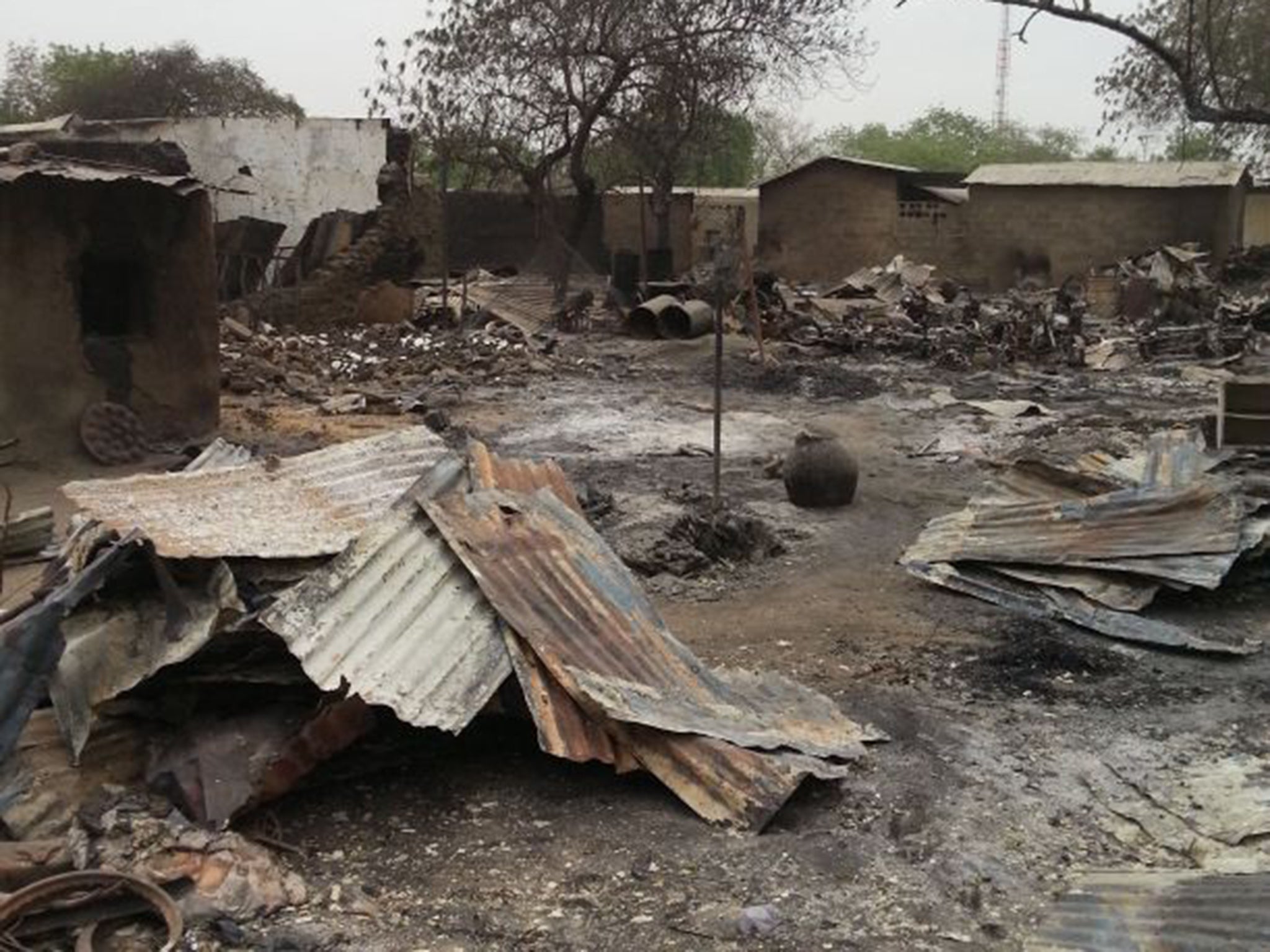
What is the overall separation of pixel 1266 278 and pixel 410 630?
25.5 meters

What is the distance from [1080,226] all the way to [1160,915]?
86.3ft

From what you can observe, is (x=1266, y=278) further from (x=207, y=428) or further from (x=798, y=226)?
(x=207, y=428)

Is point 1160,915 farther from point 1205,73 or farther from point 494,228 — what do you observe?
point 494,228

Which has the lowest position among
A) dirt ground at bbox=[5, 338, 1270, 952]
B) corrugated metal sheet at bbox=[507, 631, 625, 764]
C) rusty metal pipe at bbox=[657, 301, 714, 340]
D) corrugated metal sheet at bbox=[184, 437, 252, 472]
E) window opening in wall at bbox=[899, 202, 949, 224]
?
dirt ground at bbox=[5, 338, 1270, 952]

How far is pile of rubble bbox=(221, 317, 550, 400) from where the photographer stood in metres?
14.2

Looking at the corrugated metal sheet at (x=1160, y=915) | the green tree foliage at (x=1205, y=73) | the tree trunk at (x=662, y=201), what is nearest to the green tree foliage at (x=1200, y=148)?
the green tree foliage at (x=1205, y=73)

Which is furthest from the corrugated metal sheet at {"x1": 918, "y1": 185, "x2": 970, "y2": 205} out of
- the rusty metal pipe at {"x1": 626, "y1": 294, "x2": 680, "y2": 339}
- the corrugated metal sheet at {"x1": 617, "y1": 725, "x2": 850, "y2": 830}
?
the corrugated metal sheet at {"x1": 617, "y1": 725, "x2": 850, "y2": 830}

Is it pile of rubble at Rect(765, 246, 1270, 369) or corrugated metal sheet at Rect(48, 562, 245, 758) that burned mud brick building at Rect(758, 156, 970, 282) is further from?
corrugated metal sheet at Rect(48, 562, 245, 758)

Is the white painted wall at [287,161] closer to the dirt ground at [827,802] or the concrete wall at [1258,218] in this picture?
the dirt ground at [827,802]

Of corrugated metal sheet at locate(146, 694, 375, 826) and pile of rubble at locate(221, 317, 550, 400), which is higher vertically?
pile of rubble at locate(221, 317, 550, 400)

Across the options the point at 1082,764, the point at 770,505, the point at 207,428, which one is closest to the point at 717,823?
the point at 1082,764

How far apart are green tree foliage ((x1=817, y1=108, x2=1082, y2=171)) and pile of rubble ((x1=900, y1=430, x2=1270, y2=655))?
5137 cm

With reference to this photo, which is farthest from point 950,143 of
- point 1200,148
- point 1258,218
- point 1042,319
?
point 1042,319

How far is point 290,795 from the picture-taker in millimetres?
4168
